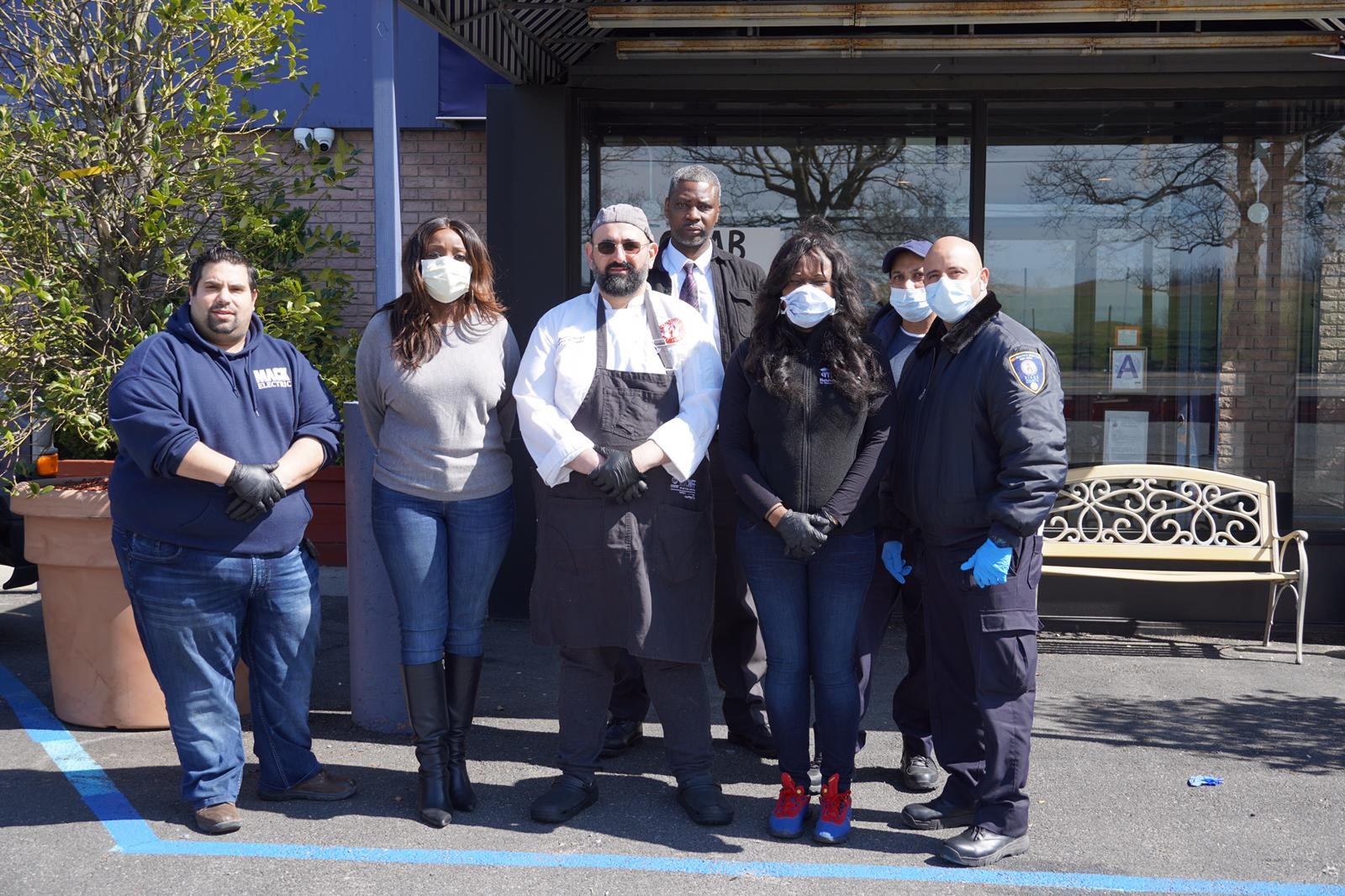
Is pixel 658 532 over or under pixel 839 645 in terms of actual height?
over

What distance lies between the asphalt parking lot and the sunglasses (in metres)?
1.90

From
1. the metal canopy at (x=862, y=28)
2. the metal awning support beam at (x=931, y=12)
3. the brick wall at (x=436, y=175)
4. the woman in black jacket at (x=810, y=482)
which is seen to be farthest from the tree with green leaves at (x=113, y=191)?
the brick wall at (x=436, y=175)

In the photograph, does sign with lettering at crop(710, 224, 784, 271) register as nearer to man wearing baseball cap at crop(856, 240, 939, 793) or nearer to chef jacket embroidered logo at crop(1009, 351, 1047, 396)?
man wearing baseball cap at crop(856, 240, 939, 793)

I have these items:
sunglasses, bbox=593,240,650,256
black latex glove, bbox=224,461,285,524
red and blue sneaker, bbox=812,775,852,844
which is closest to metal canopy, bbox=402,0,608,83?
sunglasses, bbox=593,240,650,256

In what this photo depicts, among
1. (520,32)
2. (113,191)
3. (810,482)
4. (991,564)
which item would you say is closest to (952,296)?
(810,482)

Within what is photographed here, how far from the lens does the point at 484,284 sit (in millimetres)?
4285

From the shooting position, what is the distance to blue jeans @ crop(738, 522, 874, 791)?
396 centimetres

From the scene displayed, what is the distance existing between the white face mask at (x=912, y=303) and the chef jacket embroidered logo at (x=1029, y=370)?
688 millimetres

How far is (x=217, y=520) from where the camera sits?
158 inches

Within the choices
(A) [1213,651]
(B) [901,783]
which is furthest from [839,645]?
(A) [1213,651]

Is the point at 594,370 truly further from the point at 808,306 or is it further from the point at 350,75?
the point at 350,75

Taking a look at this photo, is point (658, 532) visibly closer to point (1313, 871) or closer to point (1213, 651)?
point (1313, 871)

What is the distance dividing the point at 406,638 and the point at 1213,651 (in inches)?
173

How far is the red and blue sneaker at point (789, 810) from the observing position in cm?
400
